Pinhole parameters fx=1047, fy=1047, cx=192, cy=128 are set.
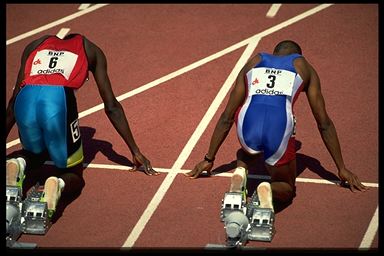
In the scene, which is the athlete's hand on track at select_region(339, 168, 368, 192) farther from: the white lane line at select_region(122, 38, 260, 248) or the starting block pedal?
the white lane line at select_region(122, 38, 260, 248)

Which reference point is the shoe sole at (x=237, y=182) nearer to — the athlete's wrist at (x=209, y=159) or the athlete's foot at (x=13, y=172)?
the athlete's wrist at (x=209, y=159)

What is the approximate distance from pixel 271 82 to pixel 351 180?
4.95ft

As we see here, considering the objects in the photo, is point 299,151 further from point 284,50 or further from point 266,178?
point 284,50

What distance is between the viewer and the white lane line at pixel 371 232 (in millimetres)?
11125

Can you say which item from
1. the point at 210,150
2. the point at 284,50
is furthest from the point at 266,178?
the point at 284,50

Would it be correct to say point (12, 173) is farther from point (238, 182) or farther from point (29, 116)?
point (238, 182)

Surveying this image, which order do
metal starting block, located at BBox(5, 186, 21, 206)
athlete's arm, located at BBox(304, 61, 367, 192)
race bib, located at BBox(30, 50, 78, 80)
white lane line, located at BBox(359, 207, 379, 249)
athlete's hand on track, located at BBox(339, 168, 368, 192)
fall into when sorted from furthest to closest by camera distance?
athlete's hand on track, located at BBox(339, 168, 368, 192), race bib, located at BBox(30, 50, 78, 80), athlete's arm, located at BBox(304, 61, 367, 192), metal starting block, located at BBox(5, 186, 21, 206), white lane line, located at BBox(359, 207, 379, 249)

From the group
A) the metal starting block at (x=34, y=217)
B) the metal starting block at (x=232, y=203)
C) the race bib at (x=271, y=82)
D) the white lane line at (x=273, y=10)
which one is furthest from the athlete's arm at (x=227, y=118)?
the white lane line at (x=273, y=10)

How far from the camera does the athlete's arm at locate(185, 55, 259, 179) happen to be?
11.8 meters

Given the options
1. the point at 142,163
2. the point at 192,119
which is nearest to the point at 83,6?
the point at 192,119

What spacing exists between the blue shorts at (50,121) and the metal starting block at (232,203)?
183 cm

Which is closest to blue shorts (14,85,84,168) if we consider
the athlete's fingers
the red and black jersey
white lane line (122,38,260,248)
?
the red and black jersey

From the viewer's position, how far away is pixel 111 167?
12.8 metres
